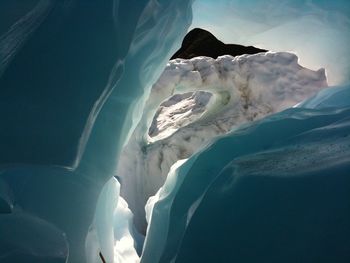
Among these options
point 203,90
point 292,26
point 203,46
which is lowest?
point 203,90

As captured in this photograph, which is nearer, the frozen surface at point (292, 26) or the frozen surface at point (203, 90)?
the frozen surface at point (292, 26)

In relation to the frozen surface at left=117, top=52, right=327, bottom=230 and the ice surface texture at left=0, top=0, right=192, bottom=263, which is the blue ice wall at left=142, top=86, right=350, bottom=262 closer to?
the ice surface texture at left=0, top=0, right=192, bottom=263

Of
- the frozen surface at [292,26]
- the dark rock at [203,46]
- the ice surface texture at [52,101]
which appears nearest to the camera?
the ice surface texture at [52,101]

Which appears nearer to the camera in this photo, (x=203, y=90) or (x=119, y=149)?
(x=119, y=149)

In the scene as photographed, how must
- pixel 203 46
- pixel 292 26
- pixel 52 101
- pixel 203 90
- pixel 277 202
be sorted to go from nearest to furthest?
pixel 277 202, pixel 52 101, pixel 292 26, pixel 203 90, pixel 203 46

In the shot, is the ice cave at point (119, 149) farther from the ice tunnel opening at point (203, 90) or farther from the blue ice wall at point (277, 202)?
the ice tunnel opening at point (203, 90)

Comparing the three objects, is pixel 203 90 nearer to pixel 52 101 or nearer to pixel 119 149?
pixel 119 149

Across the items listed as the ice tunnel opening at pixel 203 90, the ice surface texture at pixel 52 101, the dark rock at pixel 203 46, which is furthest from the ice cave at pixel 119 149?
the dark rock at pixel 203 46

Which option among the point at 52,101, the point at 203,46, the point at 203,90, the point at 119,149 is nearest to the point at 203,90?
the point at 203,90
